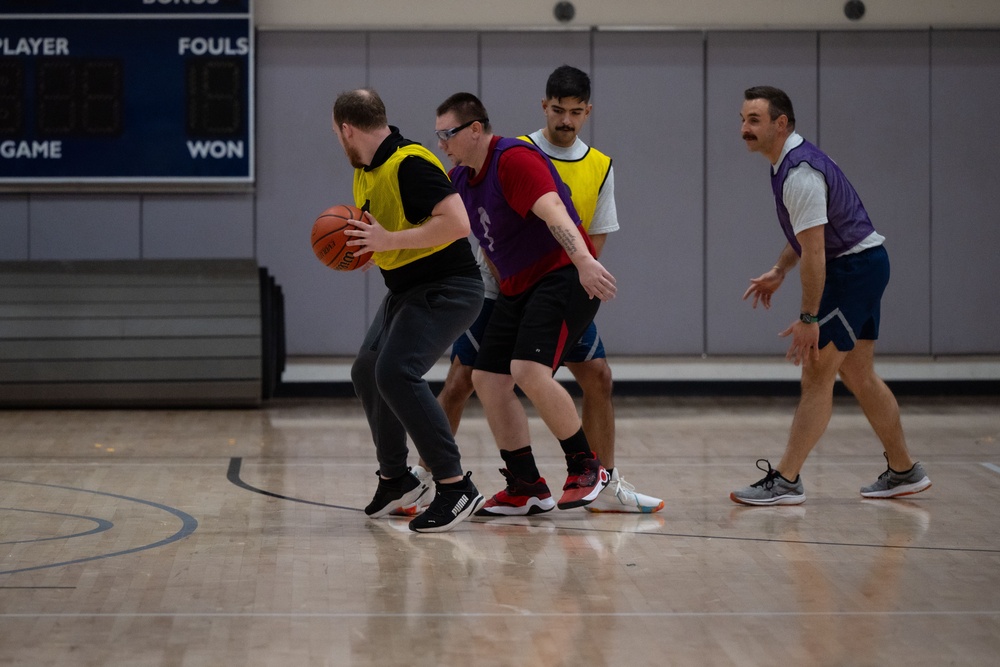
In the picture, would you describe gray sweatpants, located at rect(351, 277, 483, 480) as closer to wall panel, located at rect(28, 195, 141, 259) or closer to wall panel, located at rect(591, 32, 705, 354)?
wall panel, located at rect(591, 32, 705, 354)

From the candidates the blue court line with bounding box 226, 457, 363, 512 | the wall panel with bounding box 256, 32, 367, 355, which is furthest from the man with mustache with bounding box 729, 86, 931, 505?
the wall panel with bounding box 256, 32, 367, 355

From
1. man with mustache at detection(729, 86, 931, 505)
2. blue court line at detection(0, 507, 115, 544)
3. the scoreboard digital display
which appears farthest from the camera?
the scoreboard digital display

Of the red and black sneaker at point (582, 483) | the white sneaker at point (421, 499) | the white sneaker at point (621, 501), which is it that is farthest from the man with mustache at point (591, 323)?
the white sneaker at point (421, 499)

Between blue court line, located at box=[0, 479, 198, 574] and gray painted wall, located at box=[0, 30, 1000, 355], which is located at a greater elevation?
gray painted wall, located at box=[0, 30, 1000, 355]

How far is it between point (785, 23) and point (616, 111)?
1422 millimetres

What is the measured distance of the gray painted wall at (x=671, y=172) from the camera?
9.65m

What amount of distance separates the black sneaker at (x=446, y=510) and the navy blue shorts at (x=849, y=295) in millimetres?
1554

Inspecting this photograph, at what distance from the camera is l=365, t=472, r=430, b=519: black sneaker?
486 cm

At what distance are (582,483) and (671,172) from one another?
537 cm

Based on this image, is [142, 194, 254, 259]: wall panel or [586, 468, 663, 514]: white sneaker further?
[142, 194, 254, 259]: wall panel

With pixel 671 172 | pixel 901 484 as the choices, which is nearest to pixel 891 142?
pixel 671 172

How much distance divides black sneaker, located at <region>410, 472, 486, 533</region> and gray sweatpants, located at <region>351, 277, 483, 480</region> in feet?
0.27

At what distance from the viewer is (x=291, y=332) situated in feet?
32.1

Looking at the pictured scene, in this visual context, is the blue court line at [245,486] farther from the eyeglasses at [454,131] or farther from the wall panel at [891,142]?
the wall panel at [891,142]
